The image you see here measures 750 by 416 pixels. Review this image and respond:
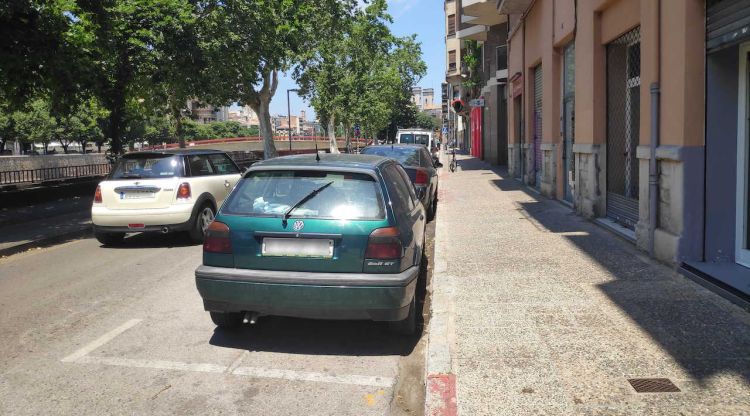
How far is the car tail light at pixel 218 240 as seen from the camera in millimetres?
4664

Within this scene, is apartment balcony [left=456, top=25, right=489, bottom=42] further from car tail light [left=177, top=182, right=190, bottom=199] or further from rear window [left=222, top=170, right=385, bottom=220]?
rear window [left=222, top=170, right=385, bottom=220]

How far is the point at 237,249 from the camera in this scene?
463 centimetres

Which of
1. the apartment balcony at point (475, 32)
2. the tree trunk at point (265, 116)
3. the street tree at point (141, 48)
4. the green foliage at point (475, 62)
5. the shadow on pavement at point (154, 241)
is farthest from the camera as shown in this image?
the green foliage at point (475, 62)

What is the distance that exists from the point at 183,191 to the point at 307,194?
517 cm

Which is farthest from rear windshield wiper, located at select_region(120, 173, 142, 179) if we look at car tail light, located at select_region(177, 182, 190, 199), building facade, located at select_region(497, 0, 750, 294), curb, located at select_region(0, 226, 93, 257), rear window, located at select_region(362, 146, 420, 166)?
building facade, located at select_region(497, 0, 750, 294)

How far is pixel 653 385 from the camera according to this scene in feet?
12.1

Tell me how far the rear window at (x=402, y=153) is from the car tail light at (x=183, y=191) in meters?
3.87

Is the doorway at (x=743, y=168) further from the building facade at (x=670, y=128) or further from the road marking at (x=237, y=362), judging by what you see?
the road marking at (x=237, y=362)

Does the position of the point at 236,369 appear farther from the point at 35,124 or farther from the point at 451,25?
the point at 35,124

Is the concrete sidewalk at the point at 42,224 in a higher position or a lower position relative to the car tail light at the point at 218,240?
lower

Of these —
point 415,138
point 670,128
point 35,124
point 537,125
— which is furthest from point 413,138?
point 35,124

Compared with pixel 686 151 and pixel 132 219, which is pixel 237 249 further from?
pixel 132 219

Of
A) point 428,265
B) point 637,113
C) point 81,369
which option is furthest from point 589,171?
point 81,369

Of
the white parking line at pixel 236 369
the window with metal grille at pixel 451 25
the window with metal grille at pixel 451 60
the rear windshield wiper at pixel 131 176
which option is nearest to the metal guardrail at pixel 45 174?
the rear windshield wiper at pixel 131 176
